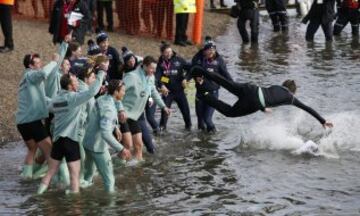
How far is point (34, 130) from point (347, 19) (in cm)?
1442

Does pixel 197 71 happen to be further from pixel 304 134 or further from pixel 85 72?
pixel 85 72

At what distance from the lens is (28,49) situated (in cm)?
1688

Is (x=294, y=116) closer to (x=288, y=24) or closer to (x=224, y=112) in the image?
(x=224, y=112)

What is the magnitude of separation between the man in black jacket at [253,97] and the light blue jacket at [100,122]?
2.91 metres

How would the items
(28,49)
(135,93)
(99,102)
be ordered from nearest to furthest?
(99,102), (135,93), (28,49)

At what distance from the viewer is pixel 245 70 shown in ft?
56.4

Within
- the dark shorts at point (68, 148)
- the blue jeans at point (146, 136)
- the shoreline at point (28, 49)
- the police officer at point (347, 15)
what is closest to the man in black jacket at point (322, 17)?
the police officer at point (347, 15)

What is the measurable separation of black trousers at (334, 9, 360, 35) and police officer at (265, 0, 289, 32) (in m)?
1.55

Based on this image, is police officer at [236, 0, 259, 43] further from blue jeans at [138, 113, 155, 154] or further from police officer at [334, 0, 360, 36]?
blue jeans at [138, 113, 155, 154]

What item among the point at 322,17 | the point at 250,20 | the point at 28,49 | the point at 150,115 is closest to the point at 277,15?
the point at 322,17

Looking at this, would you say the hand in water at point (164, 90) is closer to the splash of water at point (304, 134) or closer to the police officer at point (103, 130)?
the splash of water at point (304, 134)

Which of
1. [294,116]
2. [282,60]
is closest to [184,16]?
[282,60]

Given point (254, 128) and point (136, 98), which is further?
point (254, 128)

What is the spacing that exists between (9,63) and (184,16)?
5.51m
